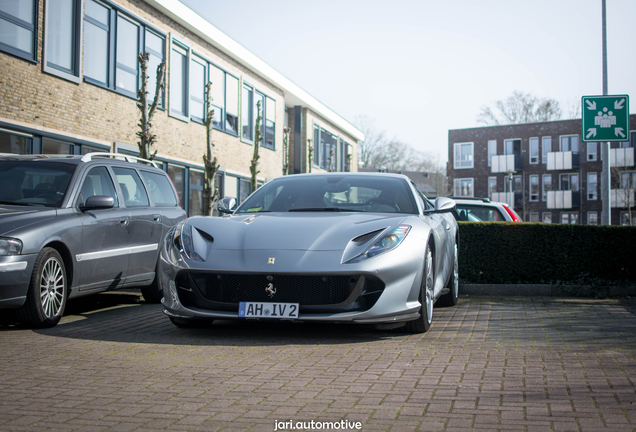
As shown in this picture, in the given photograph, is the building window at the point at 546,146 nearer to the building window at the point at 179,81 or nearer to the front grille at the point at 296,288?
the building window at the point at 179,81

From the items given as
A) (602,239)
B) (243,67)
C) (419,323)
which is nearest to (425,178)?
(243,67)

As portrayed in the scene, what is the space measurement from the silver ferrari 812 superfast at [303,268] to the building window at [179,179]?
14.7 meters

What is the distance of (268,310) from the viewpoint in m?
5.22

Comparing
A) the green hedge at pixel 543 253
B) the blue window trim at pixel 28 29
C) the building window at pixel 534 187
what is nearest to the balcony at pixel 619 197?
the building window at pixel 534 187

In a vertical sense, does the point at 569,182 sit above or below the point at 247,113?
below

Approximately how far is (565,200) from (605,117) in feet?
151

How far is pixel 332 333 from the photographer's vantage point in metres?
5.84

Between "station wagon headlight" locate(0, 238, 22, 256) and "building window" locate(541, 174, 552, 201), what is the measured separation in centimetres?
5766

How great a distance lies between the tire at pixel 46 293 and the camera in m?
5.96

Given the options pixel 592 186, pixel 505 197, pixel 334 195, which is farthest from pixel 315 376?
pixel 505 197

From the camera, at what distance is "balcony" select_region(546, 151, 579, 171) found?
57.0 metres

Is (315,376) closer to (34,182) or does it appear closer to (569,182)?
(34,182)

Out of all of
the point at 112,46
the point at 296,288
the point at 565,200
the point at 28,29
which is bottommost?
the point at 296,288

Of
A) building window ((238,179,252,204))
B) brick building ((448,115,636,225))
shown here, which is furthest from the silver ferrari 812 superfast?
brick building ((448,115,636,225))
